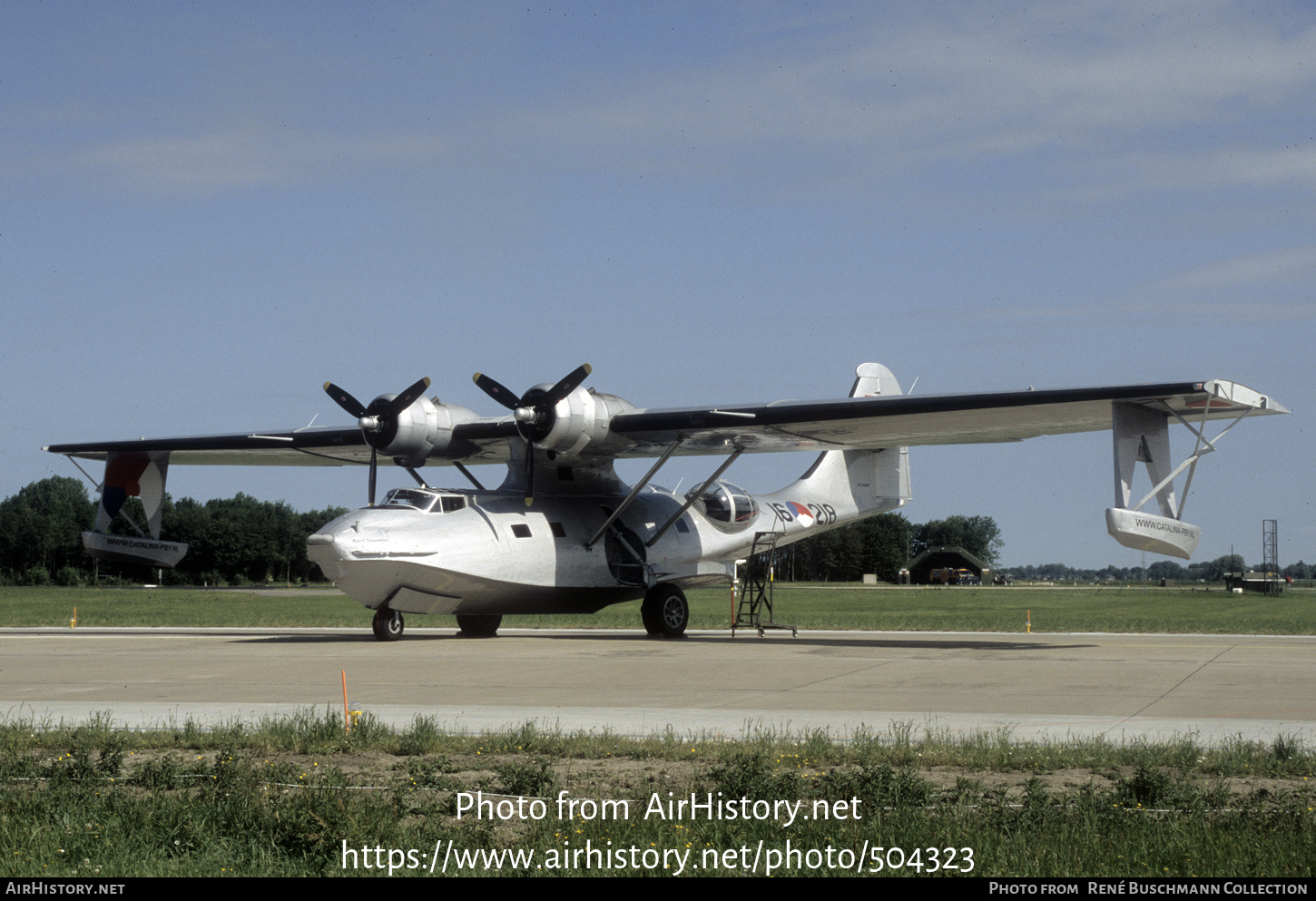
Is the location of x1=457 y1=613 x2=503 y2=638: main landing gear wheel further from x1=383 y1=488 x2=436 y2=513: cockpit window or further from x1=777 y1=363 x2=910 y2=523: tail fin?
x1=777 y1=363 x2=910 y2=523: tail fin

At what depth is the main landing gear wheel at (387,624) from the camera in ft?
79.9

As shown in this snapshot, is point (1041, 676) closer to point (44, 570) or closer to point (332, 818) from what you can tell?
point (332, 818)

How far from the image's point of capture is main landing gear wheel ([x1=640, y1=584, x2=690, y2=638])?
2727 cm

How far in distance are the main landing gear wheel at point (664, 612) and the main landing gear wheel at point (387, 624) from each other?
563cm

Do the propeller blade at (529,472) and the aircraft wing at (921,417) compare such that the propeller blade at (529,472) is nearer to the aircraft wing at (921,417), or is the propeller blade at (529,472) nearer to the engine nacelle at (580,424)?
the engine nacelle at (580,424)

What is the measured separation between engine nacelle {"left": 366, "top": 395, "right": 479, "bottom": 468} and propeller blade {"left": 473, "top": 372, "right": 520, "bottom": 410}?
5.40ft

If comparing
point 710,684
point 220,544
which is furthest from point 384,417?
point 220,544

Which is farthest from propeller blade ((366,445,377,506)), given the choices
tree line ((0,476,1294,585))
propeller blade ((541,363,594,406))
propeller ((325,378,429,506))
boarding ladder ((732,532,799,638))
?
tree line ((0,476,1294,585))

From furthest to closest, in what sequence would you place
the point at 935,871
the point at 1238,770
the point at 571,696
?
the point at 571,696 < the point at 1238,770 < the point at 935,871

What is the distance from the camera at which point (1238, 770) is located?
8.20 metres

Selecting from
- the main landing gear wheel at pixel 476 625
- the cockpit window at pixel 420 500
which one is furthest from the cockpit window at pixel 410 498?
the main landing gear wheel at pixel 476 625
